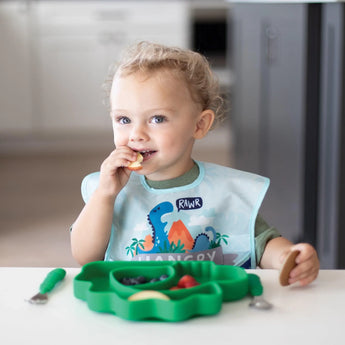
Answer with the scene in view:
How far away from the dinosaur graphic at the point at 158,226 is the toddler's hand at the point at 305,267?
11.3 inches

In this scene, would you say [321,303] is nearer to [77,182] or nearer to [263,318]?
[263,318]

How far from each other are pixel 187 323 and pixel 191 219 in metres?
0.45

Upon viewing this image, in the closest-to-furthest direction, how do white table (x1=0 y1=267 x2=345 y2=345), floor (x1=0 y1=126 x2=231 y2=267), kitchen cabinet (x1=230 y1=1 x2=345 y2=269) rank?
white table (x1=0 y1=267 x2=345 y2=345), kitchen cabinet (x1=230 y1=1 x2=345 y2=269), floor (x1=0 y1=126 x2=231 y2=267)

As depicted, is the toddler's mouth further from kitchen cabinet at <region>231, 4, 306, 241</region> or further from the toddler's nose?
kitchen cabinet at <region>231, 4, 306, 241</region>

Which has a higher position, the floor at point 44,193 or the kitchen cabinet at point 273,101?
the kitchen cabinet at point 273,101

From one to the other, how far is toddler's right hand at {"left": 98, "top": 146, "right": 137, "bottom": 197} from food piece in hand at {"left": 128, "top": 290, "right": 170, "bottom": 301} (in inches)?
13.4

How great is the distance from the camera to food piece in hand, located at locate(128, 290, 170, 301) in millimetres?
701

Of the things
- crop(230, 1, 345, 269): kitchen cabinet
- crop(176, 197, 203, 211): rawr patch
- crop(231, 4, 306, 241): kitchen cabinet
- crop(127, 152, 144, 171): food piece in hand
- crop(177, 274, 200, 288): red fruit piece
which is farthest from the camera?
crop(231, 4, 306, 241): kitchen cabinet

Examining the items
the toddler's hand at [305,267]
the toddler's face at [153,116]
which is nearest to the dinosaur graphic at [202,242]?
the toddler's face at [153,116]

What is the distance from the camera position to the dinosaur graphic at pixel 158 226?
109 cm

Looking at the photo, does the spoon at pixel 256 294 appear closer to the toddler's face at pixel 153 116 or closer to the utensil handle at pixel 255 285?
the utensil handle at pixel 255 285

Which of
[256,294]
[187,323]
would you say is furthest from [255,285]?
[187,323]

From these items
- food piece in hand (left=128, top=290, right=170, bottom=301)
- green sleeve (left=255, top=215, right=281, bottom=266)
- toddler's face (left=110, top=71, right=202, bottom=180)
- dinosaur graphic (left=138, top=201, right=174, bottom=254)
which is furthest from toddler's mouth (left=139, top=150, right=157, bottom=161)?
food piece in hand (left=128, top=290, right=170, bottom=301)

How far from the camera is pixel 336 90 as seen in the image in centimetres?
188
